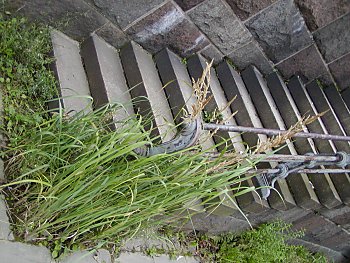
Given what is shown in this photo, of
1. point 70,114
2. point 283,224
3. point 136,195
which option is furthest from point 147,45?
point 283,224

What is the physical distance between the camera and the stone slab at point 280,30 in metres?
3.48

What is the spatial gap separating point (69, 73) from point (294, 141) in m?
1.85

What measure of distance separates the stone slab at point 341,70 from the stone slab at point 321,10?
489 millimetres

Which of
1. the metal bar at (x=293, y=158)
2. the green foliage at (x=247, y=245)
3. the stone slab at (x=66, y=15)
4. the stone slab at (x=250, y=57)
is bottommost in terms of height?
the green foliage at (x=247, y=245)

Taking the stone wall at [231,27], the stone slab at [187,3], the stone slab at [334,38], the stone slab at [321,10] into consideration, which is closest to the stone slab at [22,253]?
the stone wall at [231,27]

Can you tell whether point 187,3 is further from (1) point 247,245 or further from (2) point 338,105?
(2) point 338,105

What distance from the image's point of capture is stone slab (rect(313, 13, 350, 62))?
3846mm

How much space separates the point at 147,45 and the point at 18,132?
1277mm

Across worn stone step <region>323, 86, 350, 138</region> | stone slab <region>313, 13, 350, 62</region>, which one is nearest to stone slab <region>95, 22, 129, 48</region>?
stone slab <region>313, 13, 350, 62</region>

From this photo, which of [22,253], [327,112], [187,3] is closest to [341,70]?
[327,112]

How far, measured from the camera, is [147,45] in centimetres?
322

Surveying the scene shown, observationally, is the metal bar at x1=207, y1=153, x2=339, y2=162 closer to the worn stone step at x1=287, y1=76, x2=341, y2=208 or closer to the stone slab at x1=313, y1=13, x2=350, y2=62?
the worn stone step at x1=287, y1=76, x2=341, y2=208

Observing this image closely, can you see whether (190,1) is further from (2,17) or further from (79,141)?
(79,141)

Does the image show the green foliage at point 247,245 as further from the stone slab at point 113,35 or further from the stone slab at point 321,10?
the stone slab at point 321,10
